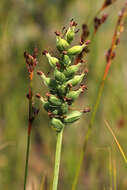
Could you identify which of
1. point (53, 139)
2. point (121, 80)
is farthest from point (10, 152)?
point (121, 80)

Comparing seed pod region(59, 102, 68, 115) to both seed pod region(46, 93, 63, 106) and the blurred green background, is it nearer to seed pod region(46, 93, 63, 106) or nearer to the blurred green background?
seed pod region(46, 93, 63, 106)

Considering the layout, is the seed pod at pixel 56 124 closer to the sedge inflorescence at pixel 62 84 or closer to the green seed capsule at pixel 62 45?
the sedge inflorescence at pixel 62 84

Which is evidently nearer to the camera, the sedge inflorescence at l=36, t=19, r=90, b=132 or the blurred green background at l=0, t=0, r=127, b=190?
the sedge inflorescence at l=36, t=19, r=90, b=132

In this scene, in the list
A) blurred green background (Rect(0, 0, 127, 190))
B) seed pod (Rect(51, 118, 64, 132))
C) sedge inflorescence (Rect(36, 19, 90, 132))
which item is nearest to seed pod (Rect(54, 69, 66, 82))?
sedge inflorescence (Rect(36, 19, 90, 132))

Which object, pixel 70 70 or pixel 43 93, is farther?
pixel 43 93

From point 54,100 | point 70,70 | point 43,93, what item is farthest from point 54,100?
point 43,93

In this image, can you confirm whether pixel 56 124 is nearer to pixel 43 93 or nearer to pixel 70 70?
pixel 70 70

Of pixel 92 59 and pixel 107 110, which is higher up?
pixel 92 59

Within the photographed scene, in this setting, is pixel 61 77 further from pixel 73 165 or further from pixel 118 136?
pixel 118 136
